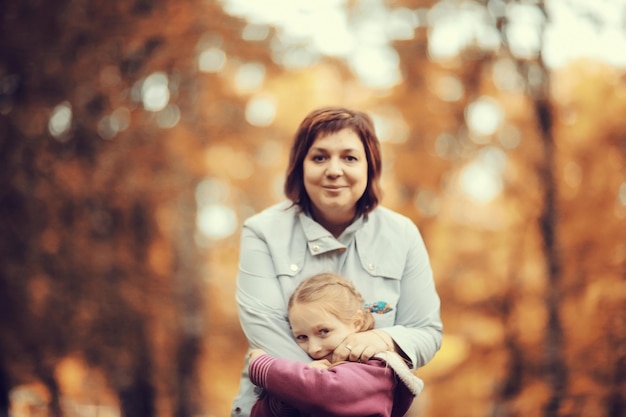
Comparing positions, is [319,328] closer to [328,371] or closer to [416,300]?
[328,371]

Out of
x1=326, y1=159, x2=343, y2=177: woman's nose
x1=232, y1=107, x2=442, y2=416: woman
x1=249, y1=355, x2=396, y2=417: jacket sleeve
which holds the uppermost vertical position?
x1=326, y1=159, x2=343, y2=177: woman's nose

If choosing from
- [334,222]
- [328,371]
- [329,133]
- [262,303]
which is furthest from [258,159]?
[328,371]

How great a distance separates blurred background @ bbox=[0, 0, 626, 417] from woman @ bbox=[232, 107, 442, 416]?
2.92 m

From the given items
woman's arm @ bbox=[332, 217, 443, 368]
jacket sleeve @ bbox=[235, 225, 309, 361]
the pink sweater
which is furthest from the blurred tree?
the pink sweater

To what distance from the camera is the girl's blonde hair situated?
7.38 ft

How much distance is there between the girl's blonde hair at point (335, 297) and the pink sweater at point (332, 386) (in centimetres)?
18

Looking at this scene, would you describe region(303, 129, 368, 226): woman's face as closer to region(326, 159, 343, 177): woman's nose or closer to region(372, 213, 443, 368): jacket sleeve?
region(326, 159, 343, 177): woman's nose

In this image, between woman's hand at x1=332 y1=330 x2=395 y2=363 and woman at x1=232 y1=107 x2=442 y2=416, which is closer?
woman's hand at x1=332 y1=330 x2=395 y2=363

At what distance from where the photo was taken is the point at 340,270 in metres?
2.55

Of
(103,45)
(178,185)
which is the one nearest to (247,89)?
(178,185)

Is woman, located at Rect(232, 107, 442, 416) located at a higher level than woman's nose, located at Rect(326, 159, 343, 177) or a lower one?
lower

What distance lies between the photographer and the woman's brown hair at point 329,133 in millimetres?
2496

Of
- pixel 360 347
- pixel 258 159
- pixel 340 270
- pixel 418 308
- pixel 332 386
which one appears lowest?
pixel 332 386

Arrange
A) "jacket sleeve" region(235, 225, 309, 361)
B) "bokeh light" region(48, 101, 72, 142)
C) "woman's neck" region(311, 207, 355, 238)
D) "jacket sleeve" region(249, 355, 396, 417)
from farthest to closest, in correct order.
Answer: "bokeh light" region(48, 101, 72, 142), "woman's neck" region(311, 207, 355, 238), "jacket sleeve" region(235, 225, 309, 361), "jacket sleeve" region(249, 355, 396, 417)
